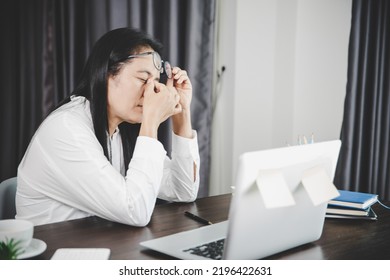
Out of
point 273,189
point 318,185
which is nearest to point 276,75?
point 318,185

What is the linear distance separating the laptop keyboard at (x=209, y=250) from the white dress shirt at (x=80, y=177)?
231 millimetres

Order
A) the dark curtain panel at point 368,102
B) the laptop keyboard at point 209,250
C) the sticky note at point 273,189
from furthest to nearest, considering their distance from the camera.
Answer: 1. the dark curtain panel at point 368,102
2. the laptop keyboard at point 209,250
3. the sticky note at point 273,189

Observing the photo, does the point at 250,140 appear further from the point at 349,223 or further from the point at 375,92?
the point at 349,223

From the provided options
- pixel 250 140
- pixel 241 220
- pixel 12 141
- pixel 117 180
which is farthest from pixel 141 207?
pixel 250 140

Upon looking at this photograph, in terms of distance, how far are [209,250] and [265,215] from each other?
160 mm

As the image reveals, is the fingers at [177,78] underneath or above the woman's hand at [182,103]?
above

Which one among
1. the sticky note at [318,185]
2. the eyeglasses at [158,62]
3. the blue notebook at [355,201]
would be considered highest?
the eyeglasses at [158,62]

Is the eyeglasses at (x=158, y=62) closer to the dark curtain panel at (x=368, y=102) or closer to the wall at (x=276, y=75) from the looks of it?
the dark curtain panel at (x=368, y=102)

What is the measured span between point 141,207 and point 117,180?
0.34ft

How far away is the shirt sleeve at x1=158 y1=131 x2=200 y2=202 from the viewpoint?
1.56 metres

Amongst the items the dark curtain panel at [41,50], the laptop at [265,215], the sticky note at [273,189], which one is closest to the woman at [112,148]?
the laptop at [265,215]

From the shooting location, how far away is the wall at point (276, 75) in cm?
259

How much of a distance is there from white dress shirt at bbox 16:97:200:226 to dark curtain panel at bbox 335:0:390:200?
1375 mm
